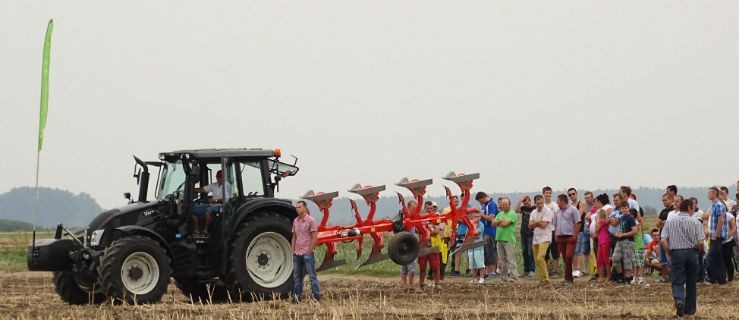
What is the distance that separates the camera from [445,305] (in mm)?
17297

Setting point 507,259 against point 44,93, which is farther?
point 507,259

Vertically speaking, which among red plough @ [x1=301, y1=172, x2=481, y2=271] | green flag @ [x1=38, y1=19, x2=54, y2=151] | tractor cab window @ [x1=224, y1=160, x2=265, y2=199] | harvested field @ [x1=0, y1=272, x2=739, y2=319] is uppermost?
green flag @ [x1=38, y1=19, x2=54, y2=151]

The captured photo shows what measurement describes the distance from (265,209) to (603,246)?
6.14 meters

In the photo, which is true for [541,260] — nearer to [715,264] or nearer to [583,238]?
[583,238]

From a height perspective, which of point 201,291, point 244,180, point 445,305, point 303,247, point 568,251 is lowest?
point 445,305

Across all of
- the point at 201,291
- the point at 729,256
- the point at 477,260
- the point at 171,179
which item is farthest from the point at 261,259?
the point at 729,256

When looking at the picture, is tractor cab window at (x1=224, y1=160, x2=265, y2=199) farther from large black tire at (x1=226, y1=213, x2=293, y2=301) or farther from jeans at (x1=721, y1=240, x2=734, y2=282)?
jeans at (x1=721, y1=240, x2=734, y2=282)

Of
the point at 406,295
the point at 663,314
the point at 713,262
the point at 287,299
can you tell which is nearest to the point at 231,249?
the point at 287,299

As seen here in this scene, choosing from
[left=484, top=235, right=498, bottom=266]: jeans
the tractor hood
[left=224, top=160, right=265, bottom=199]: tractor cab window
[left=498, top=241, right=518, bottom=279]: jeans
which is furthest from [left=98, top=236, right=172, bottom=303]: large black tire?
[left=484, top=235, right=498, bottom=266]: jeans

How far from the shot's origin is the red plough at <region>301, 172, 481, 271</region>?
20.3 meters

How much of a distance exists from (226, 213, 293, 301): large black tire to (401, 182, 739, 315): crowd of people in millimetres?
2589

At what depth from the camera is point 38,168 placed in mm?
18297

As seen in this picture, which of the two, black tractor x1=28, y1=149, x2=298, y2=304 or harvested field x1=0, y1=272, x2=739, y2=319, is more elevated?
black tractor x1=28, y1=149, x2=298, y2=304

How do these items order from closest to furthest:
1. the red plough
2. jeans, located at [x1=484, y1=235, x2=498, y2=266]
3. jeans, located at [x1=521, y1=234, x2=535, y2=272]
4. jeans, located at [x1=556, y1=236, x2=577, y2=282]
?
the red plough
jeans, located at [x1=556, y1=236, x2=577, y2=282]
jeans, located at [x1=484, y1=235, x2=498, y2=266]
jeans, located at [x1=521, y1=234, x2=535, y2=272]
